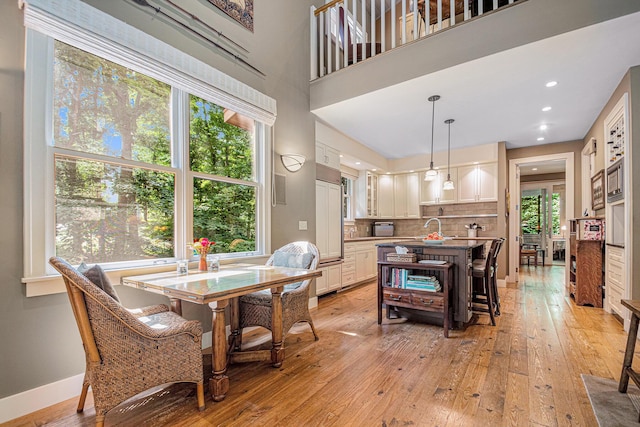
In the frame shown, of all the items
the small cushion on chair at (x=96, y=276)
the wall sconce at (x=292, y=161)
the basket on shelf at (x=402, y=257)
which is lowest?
the basket on shelf at (x=402, y=257)

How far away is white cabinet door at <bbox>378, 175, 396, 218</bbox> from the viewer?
6746mm

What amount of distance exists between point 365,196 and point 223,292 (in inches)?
195

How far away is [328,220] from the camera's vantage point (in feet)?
14.9

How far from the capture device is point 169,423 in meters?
1.65

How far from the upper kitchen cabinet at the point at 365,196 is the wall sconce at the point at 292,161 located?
2.78 metres

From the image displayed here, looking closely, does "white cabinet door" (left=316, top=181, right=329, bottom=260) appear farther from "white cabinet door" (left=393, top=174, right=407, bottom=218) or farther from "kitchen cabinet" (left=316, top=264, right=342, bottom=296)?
"white cabinet door" (left=393, top=174, right=407, bottom=218)

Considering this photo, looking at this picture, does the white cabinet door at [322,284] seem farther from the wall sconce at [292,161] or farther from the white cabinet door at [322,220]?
the wall sconce at [292,161]

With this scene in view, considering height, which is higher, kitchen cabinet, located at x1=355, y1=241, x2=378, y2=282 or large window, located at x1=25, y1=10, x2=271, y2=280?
large window, located at x1=25, y1=10, x2=271, y2=280

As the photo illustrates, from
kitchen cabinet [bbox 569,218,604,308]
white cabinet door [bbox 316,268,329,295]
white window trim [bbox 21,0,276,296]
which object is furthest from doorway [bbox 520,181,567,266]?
white window trim [bbox 21,0,276,296]

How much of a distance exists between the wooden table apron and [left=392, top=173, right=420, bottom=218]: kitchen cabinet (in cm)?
460

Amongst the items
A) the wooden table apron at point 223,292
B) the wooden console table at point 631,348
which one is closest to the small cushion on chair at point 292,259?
the wooden table apron at point 223,292

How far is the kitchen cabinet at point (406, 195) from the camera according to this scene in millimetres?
6477

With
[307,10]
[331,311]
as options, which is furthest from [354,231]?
[307,10]

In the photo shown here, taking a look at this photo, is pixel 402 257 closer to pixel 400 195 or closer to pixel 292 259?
pixel 292 259
